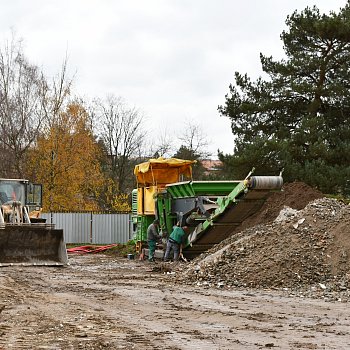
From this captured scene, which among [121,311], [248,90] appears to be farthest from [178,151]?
[121,311]

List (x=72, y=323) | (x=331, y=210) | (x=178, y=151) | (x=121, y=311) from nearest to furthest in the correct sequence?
(x=72, y=323)
(x=121, y=311)
(x=331, y=210)
(x=178, y=151)

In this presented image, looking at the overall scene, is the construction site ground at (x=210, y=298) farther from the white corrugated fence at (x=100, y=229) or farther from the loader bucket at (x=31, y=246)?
the white corrugated fence at (x=100, y=229)

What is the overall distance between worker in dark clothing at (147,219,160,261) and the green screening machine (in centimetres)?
21

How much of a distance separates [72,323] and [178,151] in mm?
40629

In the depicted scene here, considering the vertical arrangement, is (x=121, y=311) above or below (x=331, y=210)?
below

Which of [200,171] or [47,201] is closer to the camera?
[47,201]

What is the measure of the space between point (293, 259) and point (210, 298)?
116 inches

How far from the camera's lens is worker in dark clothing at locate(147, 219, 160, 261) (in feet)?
70.0

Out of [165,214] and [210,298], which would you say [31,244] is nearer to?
[165,214]

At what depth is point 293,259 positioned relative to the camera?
14320mm

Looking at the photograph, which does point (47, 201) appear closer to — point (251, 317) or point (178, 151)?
point (178, 151)

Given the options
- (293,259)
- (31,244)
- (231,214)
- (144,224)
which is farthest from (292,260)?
(144,224)

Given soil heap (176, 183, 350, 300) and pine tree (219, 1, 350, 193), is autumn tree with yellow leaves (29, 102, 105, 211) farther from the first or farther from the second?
soil heap (176, 183, 350, 300)

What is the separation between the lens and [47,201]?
35938mm
